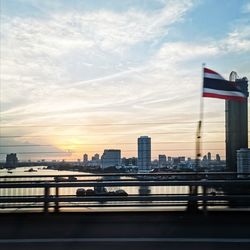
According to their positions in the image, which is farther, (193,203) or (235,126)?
(235,126)

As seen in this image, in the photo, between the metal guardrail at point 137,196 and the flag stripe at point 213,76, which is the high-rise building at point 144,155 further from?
the flag stripe at point 213,76

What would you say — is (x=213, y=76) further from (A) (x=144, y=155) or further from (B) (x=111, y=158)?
(B) (x=111, y=158)

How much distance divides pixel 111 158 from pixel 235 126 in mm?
3553

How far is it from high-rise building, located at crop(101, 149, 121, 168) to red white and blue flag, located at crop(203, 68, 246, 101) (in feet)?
9.45

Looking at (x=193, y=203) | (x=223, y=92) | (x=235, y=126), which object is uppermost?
(x=223, y=92)

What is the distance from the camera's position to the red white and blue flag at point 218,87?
14.1m

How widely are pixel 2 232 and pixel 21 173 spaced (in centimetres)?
433

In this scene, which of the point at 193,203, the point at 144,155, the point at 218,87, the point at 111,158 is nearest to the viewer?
the point at 193,203

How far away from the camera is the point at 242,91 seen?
1457 cm

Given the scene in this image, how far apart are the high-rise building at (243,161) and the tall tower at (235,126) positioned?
0.15 metres

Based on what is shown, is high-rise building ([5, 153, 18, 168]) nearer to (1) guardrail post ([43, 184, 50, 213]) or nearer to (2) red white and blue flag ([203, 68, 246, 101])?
(1) guardrail post ([43, 184, 50, 213])

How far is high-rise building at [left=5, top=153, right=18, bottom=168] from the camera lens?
1415 cm

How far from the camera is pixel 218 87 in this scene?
14.2 m

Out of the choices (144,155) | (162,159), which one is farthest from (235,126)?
(144,155)
